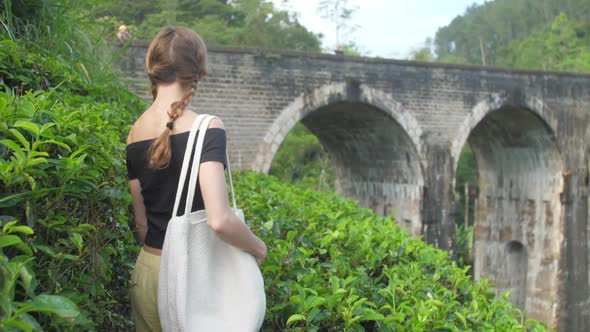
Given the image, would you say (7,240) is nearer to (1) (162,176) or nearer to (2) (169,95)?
(1) (162,176)

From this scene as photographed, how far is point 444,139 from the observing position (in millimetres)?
11609

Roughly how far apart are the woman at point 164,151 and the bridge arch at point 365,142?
24.4 ft

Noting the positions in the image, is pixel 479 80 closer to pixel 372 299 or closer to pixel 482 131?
pixel 482 131

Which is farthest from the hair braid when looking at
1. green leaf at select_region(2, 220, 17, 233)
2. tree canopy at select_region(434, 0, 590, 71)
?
tree canopy at select_region(434, 0, 590, 71)

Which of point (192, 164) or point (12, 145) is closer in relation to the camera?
point (12, 145)

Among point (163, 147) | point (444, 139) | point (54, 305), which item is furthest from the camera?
point (444, 139)

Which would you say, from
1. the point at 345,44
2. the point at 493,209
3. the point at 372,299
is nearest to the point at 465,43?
the point at 345,44

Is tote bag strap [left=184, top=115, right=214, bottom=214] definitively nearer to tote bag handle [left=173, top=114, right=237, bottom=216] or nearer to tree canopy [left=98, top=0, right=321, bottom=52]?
tote bag handle [left=173, top=114, right=237, bottom=216]

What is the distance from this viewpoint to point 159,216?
5.57 ft

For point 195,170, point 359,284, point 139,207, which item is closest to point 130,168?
point 139,207

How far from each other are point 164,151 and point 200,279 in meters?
0.34

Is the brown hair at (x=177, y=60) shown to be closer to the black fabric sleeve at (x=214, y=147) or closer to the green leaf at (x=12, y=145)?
the black fabric sleeve at (x=214, y=147)

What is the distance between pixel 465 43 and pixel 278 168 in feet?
116

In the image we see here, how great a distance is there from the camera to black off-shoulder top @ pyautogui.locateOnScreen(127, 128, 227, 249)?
1.55 m
